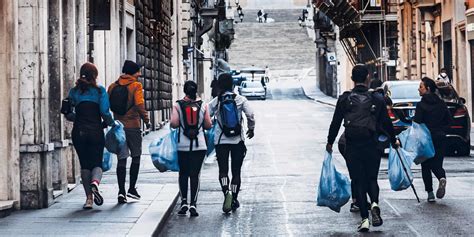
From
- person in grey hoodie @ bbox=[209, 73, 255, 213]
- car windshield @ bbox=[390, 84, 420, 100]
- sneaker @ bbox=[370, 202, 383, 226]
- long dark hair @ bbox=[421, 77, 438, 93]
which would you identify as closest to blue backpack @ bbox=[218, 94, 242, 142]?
person in grey hoodie @ bbox=[209, 73, 255, 213]

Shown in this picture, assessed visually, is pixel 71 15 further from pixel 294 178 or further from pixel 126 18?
pixel 126 18

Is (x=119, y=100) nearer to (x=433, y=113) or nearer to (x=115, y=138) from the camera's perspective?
(x=115, y=138)

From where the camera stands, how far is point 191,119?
559 inches

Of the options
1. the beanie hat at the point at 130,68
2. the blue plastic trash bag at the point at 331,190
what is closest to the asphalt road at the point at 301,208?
the blue plastic trash bag at the point at 331,190

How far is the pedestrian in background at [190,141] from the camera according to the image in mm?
14156

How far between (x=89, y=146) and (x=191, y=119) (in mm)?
1257

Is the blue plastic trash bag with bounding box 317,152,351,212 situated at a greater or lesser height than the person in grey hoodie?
lesser

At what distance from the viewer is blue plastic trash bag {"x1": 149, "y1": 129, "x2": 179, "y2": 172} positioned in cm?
1416

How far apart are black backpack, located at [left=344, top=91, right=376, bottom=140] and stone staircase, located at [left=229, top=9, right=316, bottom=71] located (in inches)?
3683

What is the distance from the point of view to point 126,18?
29797 millimetres

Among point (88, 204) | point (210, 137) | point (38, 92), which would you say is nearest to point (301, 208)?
point (210, 137)

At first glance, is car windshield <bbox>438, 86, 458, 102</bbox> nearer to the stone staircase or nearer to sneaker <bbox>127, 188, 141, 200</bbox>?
sneaker <bbox>127, 188, 141, 200</bbox>

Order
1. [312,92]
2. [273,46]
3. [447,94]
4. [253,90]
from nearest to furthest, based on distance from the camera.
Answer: [447,94] → [253,90] → [312,92] → [273,46]

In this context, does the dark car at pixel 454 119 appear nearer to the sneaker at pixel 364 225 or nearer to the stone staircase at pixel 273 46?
the sneaker at pixel 364 225
